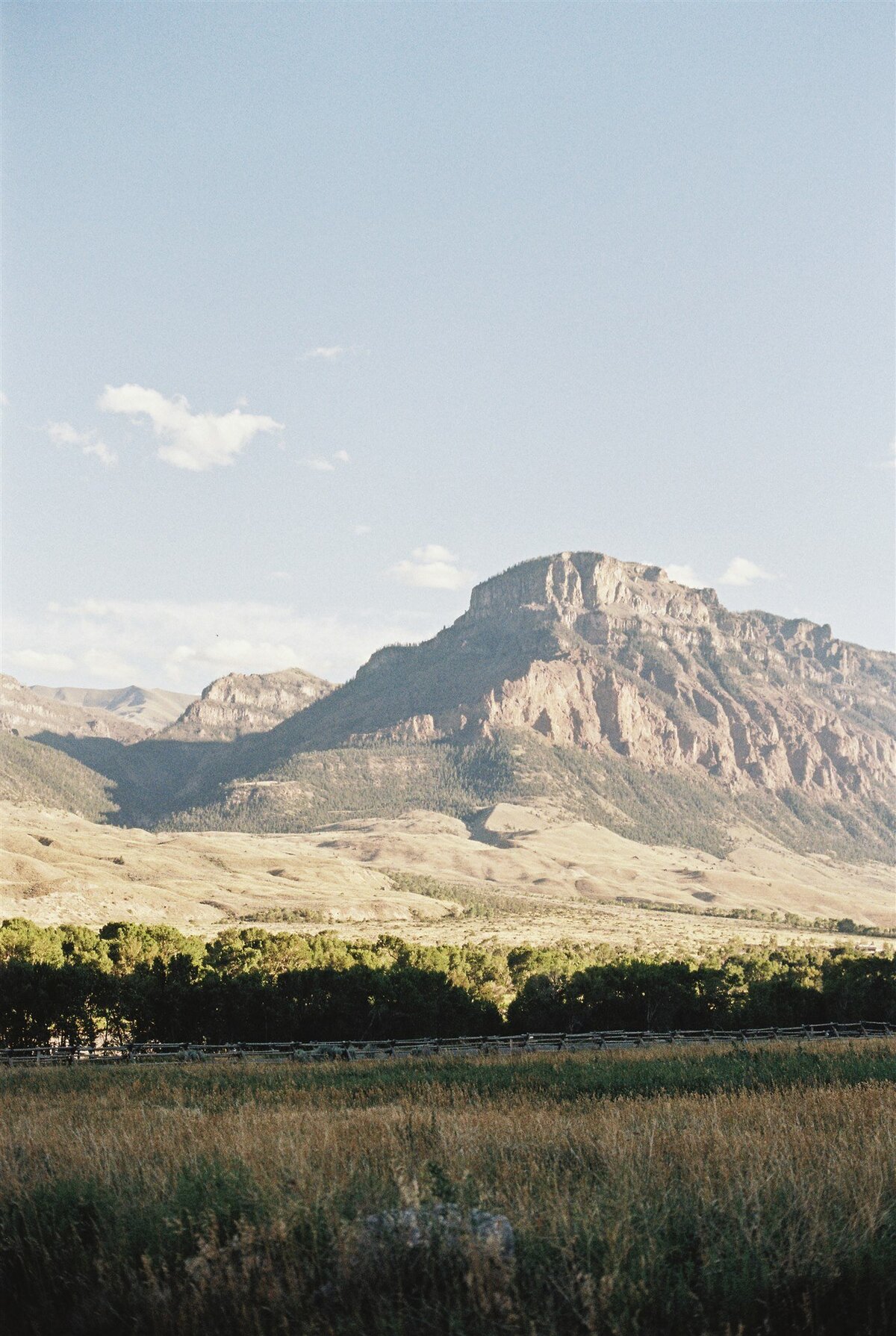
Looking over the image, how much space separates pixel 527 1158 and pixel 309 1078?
17.8 m

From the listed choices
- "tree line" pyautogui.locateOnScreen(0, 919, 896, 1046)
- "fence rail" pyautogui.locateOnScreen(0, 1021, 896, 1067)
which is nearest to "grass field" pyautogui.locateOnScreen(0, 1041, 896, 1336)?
"fence rail" pyautogui.locateOnScreen(0, 1021, 896, 1067)

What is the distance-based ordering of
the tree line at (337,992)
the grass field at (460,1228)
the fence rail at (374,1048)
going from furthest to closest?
the tree line at (337,992) → the fence rail at (374,1048) → the grass field at (460,1228)

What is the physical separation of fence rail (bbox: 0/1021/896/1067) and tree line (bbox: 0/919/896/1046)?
246 inches

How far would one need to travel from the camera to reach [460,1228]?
22.0ft

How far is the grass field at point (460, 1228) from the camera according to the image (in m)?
6.17

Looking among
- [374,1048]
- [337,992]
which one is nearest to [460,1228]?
[374,1048]

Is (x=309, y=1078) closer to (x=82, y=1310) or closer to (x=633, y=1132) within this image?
(x=633, y=1132)

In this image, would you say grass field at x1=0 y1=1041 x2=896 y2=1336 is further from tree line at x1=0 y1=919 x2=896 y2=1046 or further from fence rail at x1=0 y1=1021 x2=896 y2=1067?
tree line at x1=0 y1=919 x2=896 y2=1046

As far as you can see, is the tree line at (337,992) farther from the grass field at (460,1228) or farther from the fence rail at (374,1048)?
the grass field at (460,1228)

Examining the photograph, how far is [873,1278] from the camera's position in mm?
6434

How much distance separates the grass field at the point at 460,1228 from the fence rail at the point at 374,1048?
27100mm

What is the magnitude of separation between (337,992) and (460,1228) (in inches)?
2040

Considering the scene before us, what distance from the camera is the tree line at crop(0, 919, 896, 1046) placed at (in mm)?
50062

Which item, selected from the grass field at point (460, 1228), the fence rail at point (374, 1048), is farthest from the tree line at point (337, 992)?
the grass field at point (460, 1228)
